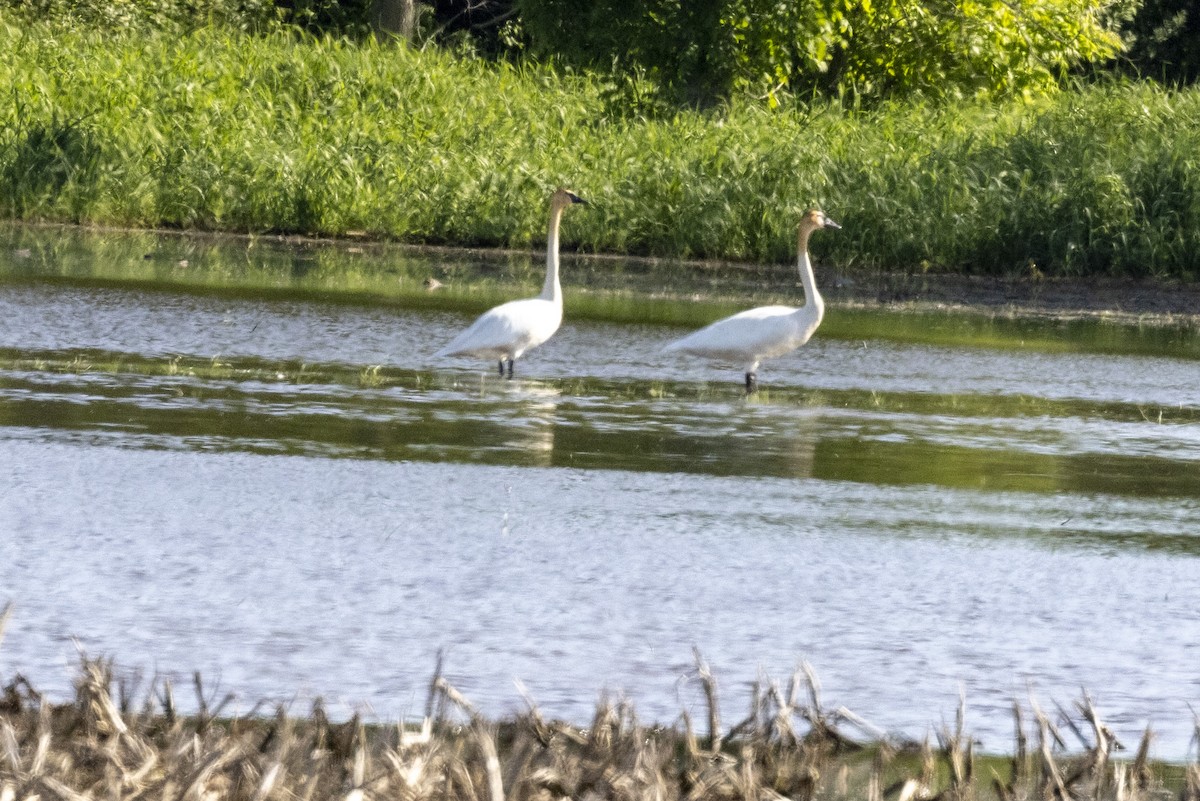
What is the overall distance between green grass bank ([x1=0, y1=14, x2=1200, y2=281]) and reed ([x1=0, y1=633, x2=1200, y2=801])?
14.1 m

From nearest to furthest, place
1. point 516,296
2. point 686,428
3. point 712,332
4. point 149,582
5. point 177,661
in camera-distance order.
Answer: point 177,661 → point 149,582 → point 686,428 → point 712,332 → point 516,296

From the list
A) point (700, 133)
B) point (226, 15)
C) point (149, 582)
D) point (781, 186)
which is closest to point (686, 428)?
point (149, 582)

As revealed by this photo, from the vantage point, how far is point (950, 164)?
19.1 meters

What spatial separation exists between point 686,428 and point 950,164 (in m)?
10.3

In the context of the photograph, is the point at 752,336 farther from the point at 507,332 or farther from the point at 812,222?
the point at 812,222

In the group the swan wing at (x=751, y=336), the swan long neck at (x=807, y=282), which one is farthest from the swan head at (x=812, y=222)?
the swan wing at (x=751, y=336)

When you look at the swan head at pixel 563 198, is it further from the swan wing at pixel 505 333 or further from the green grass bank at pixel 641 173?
the green grass bank at pixel 641 173

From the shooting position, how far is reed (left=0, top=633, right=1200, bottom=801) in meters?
3.36

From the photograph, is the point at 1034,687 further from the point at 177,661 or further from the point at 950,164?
the point at 950,164

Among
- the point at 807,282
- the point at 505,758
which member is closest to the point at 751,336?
the point at 807,282

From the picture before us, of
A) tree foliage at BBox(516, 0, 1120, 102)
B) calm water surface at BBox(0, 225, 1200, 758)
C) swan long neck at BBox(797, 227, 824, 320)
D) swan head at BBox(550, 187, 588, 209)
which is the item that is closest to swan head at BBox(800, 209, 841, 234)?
swan long neck at BBox(797, 227, 824, 320)

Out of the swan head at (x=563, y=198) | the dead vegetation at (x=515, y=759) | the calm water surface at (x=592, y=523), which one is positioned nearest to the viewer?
the dead vegetation at (x=515, y=759)

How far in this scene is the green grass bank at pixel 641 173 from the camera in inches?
711

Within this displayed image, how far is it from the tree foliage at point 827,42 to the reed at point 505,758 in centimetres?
1986
